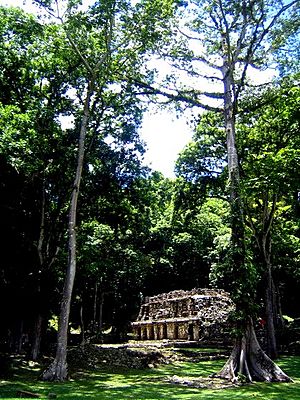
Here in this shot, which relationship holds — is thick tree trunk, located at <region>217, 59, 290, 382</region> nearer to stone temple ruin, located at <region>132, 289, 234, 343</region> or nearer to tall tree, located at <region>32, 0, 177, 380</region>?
tall tree, located at <region>32, 0, 177, 380</region>

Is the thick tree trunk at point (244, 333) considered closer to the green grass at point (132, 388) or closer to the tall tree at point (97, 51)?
the green grass at point (132, 388)

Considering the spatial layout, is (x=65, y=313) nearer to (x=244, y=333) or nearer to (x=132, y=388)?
(x=132, y=388)

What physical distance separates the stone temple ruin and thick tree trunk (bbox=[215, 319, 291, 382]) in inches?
447

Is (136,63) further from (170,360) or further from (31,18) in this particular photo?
(170,360)

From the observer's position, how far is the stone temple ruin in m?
26.3

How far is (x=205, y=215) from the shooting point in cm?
4200

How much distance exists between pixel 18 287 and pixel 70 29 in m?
10.0

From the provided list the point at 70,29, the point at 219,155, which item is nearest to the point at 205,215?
the point at 219,155

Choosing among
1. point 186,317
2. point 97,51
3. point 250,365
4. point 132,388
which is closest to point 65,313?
point 132,388

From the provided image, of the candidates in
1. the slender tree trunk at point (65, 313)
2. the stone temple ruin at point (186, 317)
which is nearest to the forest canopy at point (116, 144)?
the slender tree trunk at point (65, 313)

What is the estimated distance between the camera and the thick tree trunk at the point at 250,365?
12.5 m

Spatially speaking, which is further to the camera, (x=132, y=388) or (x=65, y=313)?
(x=65, y=313)

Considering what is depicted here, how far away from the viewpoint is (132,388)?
11.8 m

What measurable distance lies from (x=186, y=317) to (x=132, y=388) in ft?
54.0
